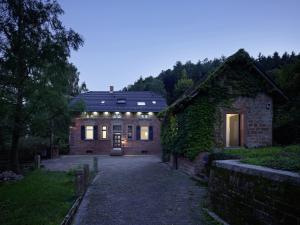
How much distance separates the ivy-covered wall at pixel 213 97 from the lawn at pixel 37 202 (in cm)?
587

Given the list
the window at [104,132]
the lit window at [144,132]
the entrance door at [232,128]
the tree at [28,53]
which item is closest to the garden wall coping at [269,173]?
the tree at [28,53]

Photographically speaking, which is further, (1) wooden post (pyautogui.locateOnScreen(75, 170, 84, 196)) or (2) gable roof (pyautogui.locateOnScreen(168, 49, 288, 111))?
(2) gable roof (pyautogui.locateOnScreen(168, 49, 288, 111))

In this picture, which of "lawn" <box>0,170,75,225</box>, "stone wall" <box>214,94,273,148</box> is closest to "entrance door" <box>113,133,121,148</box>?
"lawn" <box>0,170,75,225</box>

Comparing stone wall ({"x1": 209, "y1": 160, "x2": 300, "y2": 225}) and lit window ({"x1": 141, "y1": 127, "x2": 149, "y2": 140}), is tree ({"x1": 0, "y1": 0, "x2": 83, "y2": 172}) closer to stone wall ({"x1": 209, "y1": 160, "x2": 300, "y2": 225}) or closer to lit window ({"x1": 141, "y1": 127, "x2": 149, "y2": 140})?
stone wall ({"x1": 209, "y1": 160, "x2": 300, "y2": 225})

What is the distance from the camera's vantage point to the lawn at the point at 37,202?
630cm

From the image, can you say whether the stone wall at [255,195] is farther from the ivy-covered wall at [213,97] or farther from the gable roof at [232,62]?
the gable roof at [232,62]

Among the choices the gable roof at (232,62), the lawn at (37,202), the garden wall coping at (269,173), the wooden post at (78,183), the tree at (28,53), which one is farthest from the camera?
the gable roof at (232,62)

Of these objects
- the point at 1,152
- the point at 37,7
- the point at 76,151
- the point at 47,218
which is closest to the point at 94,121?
the point at 76,151

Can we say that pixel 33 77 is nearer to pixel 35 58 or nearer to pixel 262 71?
pixel 35 58

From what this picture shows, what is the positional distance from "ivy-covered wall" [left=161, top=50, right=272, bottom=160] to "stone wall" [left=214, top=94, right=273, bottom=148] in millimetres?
202

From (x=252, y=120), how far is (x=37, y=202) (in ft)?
33.5

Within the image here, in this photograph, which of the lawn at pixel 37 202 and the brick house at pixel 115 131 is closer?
the lawn at pixel 37 202

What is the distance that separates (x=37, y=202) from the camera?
7961 millimetres

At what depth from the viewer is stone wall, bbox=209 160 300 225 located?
3922mm
